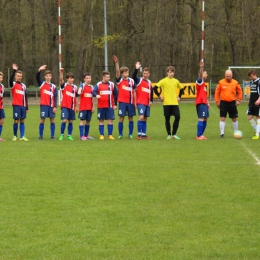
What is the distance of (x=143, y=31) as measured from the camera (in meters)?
46.8

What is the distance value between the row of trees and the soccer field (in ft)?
101

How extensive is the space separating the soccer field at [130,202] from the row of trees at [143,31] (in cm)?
3091

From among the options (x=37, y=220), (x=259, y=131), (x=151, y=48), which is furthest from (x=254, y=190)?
(x=151, y=48)

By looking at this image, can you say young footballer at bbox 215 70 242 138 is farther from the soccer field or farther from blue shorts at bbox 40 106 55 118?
blue shorts at bbox 40 106 55 118

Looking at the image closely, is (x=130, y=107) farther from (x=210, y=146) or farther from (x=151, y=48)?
(x=151, y=48)

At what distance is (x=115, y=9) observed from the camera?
157 feet

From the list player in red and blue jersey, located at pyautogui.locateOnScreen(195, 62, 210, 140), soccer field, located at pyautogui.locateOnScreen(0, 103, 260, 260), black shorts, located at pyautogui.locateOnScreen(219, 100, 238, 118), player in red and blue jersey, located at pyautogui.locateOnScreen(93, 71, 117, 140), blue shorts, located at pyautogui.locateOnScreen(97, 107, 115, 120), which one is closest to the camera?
soccer field, located at pyautogui.locateOnScreen(0, 103, 260, 260)

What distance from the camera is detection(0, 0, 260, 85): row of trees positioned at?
45.2 meters

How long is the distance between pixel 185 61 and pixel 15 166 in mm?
40100

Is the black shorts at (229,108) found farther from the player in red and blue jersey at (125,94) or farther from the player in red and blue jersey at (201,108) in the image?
the player in red and blue jersey at (125,94)

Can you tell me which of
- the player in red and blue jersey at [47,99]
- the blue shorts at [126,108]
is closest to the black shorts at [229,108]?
the blue shorts at [126,108]

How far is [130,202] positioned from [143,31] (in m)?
39.6

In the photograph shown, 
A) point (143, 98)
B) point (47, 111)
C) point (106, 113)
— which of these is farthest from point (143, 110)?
point (47, 111)

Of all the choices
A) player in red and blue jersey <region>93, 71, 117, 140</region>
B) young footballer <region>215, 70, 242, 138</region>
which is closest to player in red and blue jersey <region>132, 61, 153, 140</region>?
player in red and blue jersey <region>93, 71, 117, 140</region>
